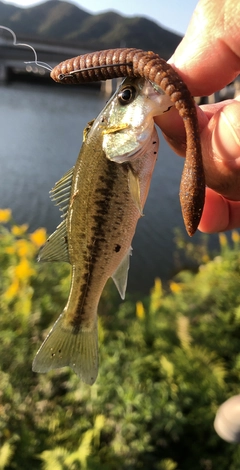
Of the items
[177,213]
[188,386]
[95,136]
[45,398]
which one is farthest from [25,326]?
[177,213]

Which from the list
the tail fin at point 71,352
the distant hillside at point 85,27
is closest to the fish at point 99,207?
the tail fin at point 71,352

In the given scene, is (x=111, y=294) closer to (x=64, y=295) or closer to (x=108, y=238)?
(x=64, y=295)

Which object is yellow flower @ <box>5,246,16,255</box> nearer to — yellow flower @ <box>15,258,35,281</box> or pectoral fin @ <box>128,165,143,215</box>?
yellow flower @ <box>15,258,35,281</box>

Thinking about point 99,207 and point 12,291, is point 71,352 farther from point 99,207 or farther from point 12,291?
point 12,291

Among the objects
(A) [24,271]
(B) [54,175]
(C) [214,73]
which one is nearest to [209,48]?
(C) [214,73]

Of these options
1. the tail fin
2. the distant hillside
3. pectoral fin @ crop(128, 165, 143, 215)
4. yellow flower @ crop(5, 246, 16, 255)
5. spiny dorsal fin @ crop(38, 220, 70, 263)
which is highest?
the distant hillside

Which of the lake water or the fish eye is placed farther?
the lake water

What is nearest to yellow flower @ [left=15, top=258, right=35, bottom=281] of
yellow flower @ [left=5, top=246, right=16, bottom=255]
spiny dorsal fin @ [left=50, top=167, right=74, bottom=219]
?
yellow flower @ [left=5, top=246, right=16, bottom=255]
